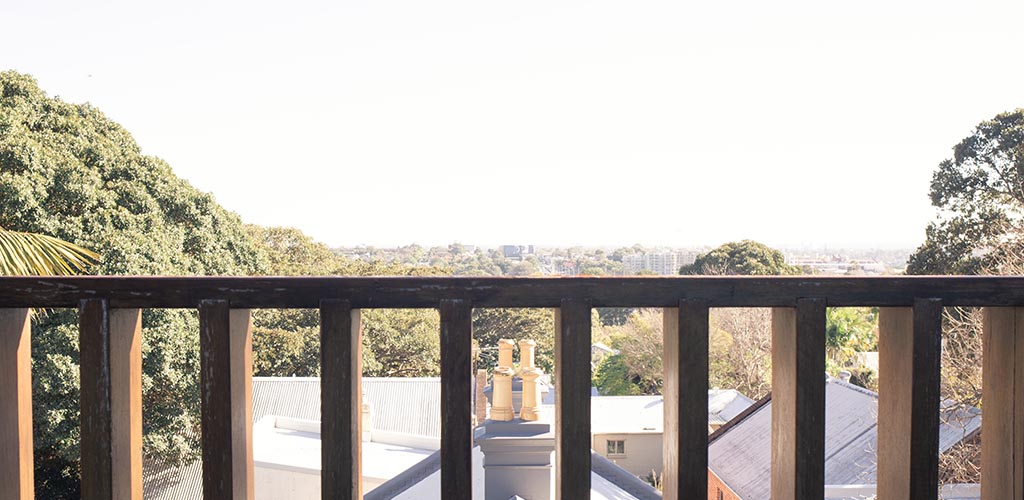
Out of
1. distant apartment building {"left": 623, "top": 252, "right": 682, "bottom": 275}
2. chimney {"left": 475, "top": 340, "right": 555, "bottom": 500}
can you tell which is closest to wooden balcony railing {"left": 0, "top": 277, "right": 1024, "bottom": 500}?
chimney {"left": 475, "top": 340, "right": 555, "bottom": 500}

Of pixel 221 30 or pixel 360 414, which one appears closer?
pixel 360 414

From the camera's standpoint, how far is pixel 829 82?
6172 centimetres

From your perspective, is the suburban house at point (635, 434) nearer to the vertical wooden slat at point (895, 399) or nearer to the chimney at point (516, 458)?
the chimney at point (516, 458)

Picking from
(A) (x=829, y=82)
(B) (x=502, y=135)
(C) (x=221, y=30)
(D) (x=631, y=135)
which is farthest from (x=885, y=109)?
(C) (x=221, y=30)

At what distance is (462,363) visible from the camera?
1.13 meters

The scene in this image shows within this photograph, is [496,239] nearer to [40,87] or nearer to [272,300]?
[40,87]

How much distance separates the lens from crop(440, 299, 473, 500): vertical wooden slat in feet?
3.70

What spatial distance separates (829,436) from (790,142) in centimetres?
6652

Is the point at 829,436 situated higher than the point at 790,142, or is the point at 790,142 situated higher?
the point at 790,142

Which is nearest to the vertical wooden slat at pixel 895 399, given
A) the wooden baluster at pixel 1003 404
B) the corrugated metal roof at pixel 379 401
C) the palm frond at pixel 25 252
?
the wooden baluster at pixel 1003 404

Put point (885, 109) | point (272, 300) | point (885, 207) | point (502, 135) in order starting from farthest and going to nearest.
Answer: point (502, 135), point (885, 207), point (885, 109), point (272, 300)

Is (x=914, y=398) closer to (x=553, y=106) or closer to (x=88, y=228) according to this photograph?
(x=88, y=228)

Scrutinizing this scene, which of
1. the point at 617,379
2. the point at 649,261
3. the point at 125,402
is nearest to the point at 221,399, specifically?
the point at 125,402

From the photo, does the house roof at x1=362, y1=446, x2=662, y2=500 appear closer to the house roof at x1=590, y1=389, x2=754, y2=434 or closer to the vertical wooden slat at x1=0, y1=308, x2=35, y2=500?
the vertical wooden slat at x1=0, y1=308, x2=35, y2=500
